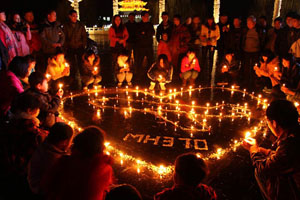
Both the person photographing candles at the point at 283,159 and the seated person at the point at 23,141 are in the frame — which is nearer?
the person photographing candles at the point at 283,159

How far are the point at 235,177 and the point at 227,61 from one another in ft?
16.5

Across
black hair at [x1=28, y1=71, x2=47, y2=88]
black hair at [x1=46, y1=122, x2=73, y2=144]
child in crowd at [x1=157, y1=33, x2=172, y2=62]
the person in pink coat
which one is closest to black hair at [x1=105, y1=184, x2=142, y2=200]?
black hair at [x1=46, y1=122, x2=73, y2=144]

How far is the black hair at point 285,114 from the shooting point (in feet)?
8.41

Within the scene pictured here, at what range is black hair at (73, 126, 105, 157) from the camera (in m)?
2.38

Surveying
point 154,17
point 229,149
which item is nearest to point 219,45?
point 229,149

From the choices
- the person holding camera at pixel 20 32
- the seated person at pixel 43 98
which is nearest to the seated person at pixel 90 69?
the person holding camera at pixel 20 32

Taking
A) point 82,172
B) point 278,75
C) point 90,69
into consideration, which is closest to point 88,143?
point 82,172

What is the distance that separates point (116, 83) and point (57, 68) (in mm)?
1720

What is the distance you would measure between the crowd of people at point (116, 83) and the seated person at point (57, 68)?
3 centimetres

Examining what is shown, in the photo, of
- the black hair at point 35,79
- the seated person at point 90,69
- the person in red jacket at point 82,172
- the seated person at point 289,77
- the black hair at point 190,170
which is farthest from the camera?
the seated person at point 90,69

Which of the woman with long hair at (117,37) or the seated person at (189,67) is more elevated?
the woman with long hair at (117,37)

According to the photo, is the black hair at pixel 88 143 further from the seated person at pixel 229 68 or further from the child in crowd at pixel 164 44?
the child in crowd at pixel 164 44

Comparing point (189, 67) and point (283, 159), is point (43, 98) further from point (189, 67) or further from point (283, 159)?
point (189, 67)

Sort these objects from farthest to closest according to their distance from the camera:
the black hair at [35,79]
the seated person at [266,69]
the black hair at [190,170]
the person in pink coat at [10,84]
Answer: the seated person at [266,69], the person in pink coat at [10,84], the black hair at [35,79], the black hair at [190,170]
